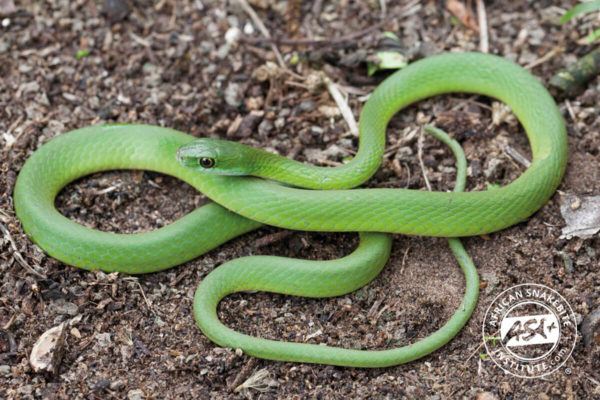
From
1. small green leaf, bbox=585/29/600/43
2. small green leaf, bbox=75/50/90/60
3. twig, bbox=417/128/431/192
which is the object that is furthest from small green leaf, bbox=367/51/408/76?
small green leaf, bbox=75/50/90/60

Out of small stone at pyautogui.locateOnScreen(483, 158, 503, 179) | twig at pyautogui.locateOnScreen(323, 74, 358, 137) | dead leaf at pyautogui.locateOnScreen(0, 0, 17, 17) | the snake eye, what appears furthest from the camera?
dead leaf at pyautogui.locateOnScreen(0, 0, 17, 17)

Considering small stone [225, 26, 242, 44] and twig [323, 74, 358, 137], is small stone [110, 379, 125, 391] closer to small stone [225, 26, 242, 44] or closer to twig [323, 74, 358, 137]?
twig [323, 74, 358, 137]

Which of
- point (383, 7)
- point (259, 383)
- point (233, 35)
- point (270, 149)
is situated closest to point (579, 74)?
point (383, 7)

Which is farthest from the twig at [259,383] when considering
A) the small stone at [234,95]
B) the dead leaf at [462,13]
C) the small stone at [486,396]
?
the dead leaf at [462,13]

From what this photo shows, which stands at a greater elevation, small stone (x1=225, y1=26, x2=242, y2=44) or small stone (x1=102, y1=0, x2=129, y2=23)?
small stone (x1=102, y1=0, x2=129, y2=23)

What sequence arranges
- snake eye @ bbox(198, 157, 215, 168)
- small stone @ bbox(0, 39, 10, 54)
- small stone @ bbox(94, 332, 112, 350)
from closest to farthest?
small stone @ bbox(94, 332, 112, 350) < snake eye @ bbox(198, 157, 215, 168) < small stone @ bbox(0, 39, 10, 54)

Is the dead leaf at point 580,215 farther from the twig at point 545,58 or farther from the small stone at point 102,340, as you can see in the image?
the small stone at point 102,340
